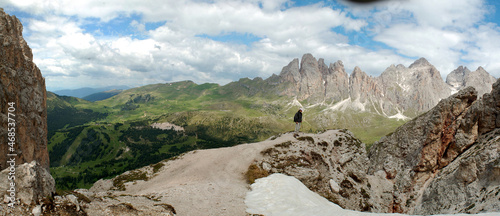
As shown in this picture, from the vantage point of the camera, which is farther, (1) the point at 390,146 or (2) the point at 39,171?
(1) the point at 390,146

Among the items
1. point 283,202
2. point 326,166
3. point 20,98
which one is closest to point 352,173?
point 326,166

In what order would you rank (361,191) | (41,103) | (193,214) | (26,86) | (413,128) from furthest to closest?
Answer: (413,128) < (361,191) < (41,103) < (26,86) < (193,214)

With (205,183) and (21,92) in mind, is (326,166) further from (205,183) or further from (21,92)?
(21,92)

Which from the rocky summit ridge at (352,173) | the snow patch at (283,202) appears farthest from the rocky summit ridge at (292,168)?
the snow patch at (283,202)

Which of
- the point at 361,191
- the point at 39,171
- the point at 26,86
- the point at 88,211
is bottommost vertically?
the point at 361,191

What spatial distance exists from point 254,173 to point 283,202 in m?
Result: 9.93

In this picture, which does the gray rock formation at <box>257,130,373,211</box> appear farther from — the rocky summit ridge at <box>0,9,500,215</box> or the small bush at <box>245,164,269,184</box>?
the small bush at <box>245,164,269,184</box>

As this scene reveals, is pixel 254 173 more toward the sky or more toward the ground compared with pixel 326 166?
more toward the sky

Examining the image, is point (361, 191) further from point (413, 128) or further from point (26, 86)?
point (26, 86)

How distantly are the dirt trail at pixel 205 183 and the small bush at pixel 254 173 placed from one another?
Answer: 74 cm

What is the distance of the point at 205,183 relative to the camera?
2733 centimetres

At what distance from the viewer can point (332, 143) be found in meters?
47.0

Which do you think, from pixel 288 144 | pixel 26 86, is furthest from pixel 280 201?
pixel 26 86

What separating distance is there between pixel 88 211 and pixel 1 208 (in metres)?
3.93
